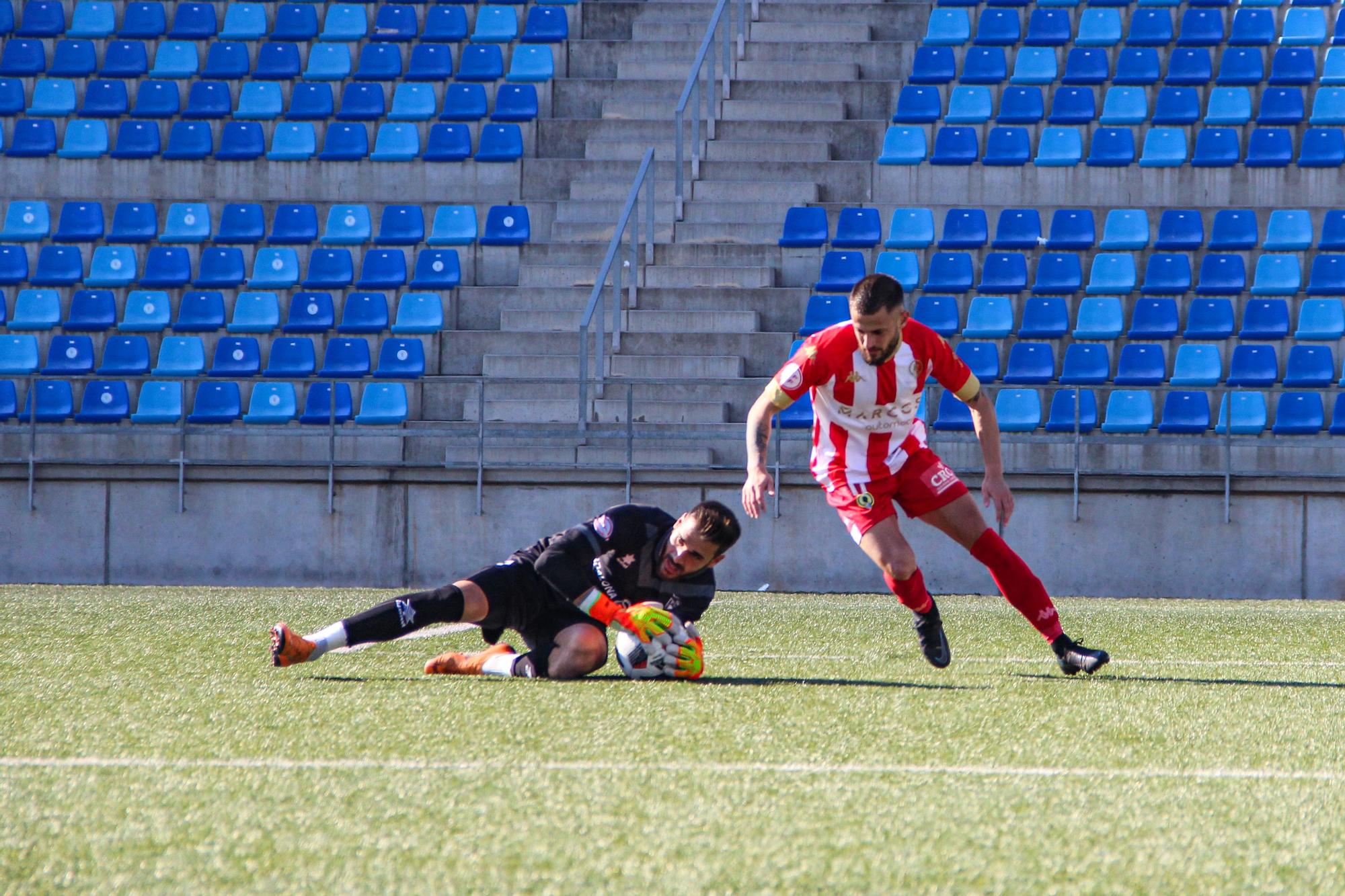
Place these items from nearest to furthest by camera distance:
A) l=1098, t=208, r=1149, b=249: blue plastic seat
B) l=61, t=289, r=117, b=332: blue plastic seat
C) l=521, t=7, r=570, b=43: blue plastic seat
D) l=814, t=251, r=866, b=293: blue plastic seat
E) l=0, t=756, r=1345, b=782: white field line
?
l=0, t=756, r=1345, b=782: white field line
l=814, t=251, r=866, b=293: blue plastic seat
l=1098, t=208, r=1149, b=249: blue plastic seat
l=61, t=289, r=117, b=332: blue plastic seat
l=521, t=7, r=570, b=43: blue plastic seat

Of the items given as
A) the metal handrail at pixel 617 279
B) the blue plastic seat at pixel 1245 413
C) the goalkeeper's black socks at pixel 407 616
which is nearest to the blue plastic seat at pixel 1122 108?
the blue plastic seat at pixel 1245 413

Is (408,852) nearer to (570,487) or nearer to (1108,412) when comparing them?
(570,487)

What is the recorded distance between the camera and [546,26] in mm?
15461

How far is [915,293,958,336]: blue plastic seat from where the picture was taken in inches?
465

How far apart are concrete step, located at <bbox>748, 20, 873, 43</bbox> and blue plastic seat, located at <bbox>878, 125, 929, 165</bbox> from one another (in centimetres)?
178

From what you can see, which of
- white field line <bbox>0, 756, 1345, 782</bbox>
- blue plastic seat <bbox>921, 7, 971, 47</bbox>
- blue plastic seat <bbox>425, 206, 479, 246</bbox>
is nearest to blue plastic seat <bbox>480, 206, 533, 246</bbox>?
blue plastic seat <bbox>425, 206, 479, 246</bbox>

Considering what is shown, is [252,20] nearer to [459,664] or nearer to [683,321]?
[683,321]

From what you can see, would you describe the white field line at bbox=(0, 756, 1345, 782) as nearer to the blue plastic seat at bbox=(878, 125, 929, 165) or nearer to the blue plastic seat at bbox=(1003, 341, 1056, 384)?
the blue plastic seat at bbox=(1003, 341, 1056, 384)

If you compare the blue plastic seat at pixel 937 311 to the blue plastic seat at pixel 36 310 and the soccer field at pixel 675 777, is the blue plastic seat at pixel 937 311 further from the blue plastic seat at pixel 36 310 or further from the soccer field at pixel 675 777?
the blue plastic seat at pixel 36 310

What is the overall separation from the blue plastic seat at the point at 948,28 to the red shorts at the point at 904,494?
1055 centimetres

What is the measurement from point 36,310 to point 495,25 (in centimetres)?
560

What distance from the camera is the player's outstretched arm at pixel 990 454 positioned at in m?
5.02

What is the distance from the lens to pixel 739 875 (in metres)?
2.35

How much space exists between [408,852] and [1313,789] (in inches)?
72.5
